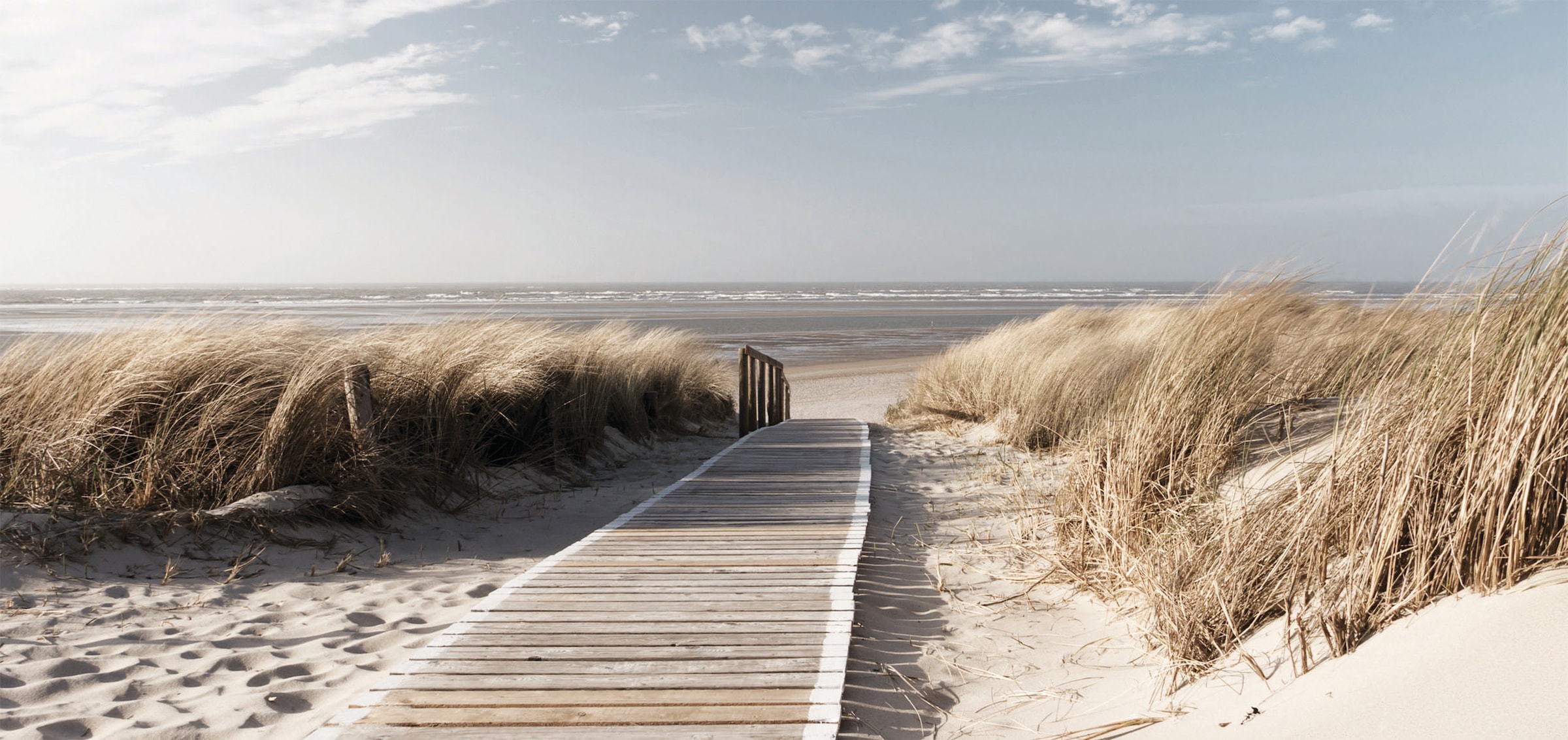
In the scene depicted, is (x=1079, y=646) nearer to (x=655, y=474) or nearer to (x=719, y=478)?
(x=719, y=478)

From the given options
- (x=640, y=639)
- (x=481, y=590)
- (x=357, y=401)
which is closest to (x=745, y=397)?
(x=357, y=401)

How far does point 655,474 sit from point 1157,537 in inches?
200

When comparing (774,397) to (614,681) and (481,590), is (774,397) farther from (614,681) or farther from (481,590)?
(614,681)

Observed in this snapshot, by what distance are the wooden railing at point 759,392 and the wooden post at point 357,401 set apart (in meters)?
5.47

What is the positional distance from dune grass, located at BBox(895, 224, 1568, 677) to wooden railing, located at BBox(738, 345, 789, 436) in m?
6.30

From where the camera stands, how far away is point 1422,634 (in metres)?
2.01

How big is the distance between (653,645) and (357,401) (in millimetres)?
3080

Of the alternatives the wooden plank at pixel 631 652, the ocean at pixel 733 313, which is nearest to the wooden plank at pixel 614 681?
the wooden plank at pixel 631 652

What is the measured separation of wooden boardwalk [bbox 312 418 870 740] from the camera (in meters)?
2.48

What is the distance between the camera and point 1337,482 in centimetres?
257

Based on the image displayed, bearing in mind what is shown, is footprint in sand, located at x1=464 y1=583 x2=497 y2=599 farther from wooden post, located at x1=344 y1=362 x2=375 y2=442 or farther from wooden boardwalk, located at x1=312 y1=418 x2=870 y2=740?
wooden post, located at x1=344 y1=362 x2=375 y2=442

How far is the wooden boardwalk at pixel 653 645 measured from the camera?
248 cm

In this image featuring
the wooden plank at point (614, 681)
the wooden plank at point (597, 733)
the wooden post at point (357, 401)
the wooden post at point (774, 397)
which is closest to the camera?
the wooden plank at point (597, 733)

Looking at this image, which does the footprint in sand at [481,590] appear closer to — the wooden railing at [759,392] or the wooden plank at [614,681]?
the wooden plank at [614,681]
